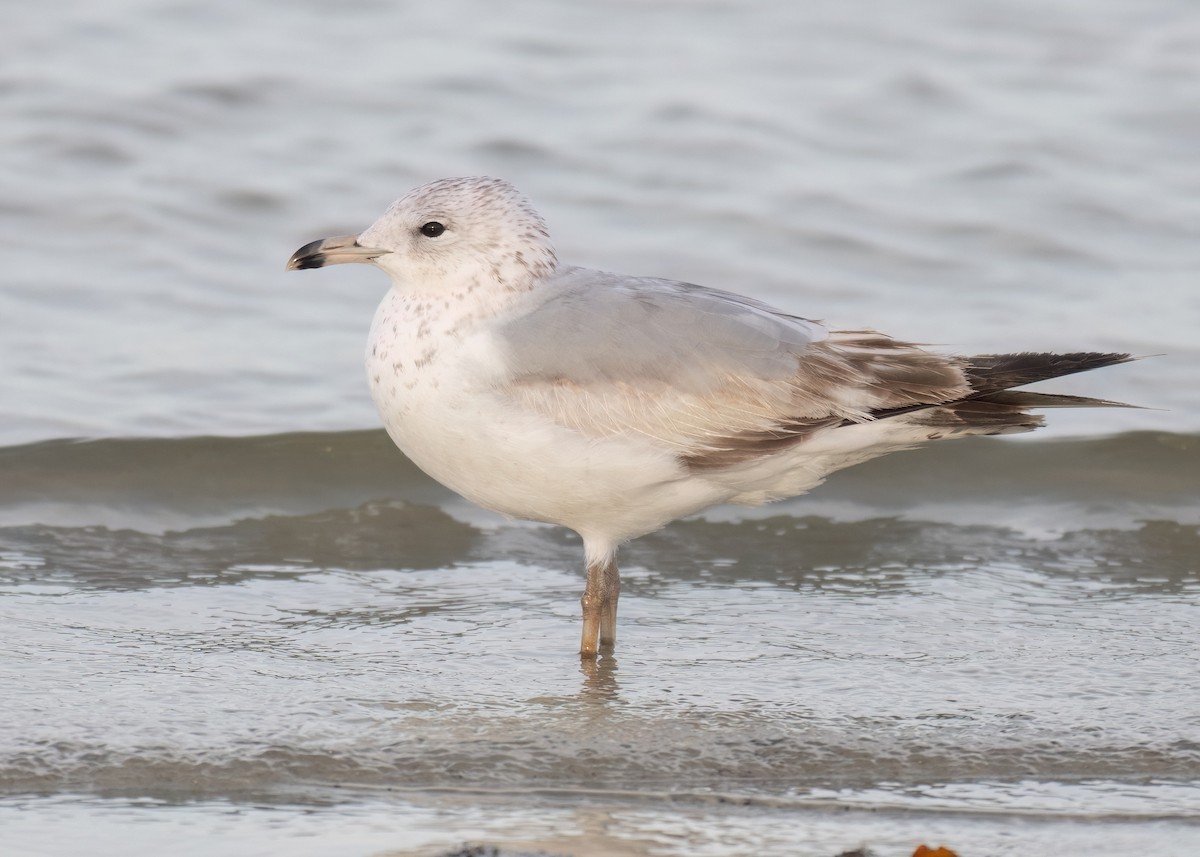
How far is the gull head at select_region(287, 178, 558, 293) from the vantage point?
5.59m

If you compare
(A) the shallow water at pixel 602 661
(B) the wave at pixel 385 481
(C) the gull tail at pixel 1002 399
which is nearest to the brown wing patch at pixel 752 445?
(C) the gull tail at pixel 1002 399

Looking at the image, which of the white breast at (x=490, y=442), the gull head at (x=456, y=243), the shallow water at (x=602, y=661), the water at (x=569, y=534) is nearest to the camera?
the shallow water at (x=602, y=661)

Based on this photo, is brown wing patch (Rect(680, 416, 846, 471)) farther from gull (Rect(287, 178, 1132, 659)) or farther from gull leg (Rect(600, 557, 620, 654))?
gull leg (Rect(600, 557, 620, 654))

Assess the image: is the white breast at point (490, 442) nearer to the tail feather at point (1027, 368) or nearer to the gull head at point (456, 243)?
the gull head at point (456, 243)

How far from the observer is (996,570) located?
668cm

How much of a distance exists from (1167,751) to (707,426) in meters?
1.62

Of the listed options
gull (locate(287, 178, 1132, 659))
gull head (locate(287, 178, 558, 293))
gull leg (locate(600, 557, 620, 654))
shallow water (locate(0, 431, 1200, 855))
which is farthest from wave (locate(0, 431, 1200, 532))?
gull head (locate(287, 178, 558, 293))

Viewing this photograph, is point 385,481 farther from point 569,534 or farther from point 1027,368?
point 1027,368

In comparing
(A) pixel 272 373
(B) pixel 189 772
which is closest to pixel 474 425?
(B) pixel 189 772

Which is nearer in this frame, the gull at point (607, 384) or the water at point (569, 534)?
the water at point (569, 534)

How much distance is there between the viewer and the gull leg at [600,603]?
18.4 ft

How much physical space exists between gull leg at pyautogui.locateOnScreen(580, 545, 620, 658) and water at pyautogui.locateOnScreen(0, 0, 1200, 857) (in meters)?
0.12

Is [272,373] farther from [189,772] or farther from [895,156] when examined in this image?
[895,156]

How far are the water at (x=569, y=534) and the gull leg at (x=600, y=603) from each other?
0.41ft
